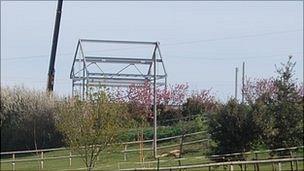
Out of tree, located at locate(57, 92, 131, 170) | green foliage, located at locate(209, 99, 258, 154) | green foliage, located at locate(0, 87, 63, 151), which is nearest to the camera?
tree, located at locate(57, 92, 131, 170)

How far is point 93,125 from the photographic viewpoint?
34688 mm

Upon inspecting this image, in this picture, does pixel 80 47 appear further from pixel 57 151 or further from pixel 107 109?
pixel 107 109

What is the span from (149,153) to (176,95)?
42.5ft

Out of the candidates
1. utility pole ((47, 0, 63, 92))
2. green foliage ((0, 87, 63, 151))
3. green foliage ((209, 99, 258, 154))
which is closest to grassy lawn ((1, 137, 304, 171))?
green foliage ((209, 99, 258, 154))

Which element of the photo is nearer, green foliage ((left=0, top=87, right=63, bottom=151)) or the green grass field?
the green grass field

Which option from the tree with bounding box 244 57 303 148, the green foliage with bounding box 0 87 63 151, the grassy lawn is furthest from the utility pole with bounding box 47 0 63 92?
the tree with bounding box 244 57 303 148

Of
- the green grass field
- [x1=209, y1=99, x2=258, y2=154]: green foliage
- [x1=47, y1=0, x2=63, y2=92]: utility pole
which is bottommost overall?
the green grass field

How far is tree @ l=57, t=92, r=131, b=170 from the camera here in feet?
113

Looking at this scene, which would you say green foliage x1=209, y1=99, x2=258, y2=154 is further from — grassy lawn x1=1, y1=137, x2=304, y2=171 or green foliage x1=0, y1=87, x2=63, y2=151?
green foliage x1=0, y1=87, x2=63, y2=151

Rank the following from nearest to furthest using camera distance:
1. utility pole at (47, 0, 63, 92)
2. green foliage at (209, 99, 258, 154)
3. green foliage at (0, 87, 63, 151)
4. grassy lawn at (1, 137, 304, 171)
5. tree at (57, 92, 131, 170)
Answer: tree at (57, 92, 131, 170), green foliage at (209, 99, 258, 154), grassy lawn at (1, 137, 304, 171), green foliage at (0, 87, 63, 151), utility pole at (47, 0, 63, 92)

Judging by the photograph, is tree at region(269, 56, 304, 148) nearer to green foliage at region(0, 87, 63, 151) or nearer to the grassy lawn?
the grassy lawn

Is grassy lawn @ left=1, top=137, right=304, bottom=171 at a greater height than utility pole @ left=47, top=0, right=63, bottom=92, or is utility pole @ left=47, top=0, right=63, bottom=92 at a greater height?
utility pole @ left=47, top=0, right=63, bottom=92

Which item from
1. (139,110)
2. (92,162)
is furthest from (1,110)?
(92,162)

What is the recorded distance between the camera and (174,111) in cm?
5734
